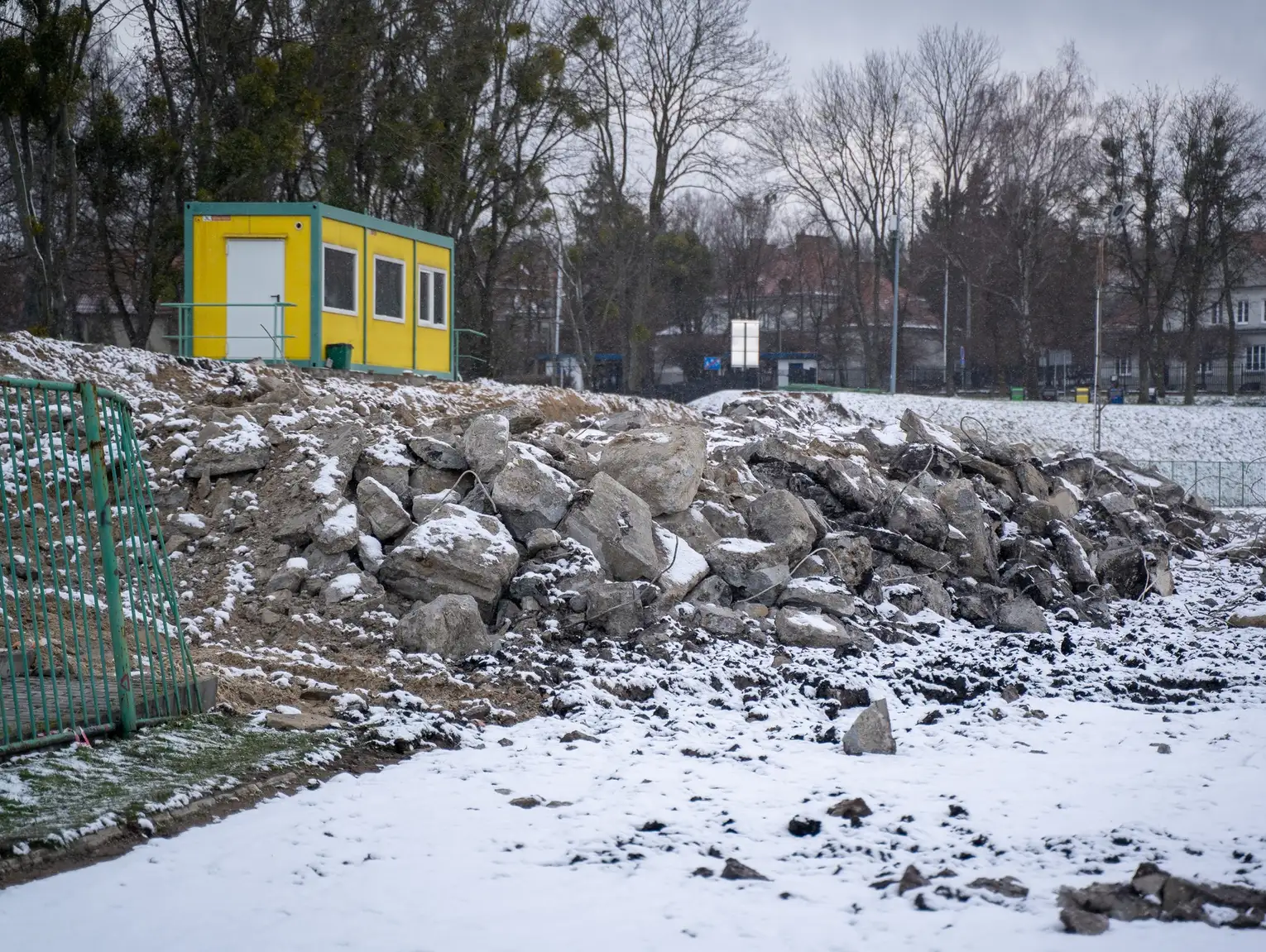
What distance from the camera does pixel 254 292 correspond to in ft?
53.0

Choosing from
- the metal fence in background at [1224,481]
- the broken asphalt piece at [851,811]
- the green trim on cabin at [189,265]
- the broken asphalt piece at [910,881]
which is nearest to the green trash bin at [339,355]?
the green trim on cabin at [189,265]

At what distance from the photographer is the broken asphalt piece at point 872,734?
6004 mm

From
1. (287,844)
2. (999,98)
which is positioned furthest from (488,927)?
(999,98)

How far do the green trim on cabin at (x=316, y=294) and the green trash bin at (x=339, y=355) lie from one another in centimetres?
12

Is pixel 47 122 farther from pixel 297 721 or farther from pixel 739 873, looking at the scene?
pixel 739 873

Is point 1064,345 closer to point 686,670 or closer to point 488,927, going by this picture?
point 686,670

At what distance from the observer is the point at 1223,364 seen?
189ft

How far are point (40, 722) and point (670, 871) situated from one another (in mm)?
2965

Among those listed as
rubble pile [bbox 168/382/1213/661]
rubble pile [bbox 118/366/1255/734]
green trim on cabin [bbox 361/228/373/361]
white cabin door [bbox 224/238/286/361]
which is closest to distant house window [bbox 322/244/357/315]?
green trim on cabin [bbox 361/228/373/361]

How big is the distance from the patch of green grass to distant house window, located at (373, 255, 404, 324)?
11.7 metres

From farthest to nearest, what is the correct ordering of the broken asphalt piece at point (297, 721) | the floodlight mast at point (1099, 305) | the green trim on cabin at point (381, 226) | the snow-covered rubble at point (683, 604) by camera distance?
the floodlight mast at point (1099, 305) → the green trim on cabin at point (381, 226) → the broken asphalt piece at point (297, 721) → the snow-covered rubble at point (683, 604)

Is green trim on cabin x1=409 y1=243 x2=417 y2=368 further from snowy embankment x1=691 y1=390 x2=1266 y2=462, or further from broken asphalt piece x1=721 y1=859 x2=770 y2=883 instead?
broken asphalt piece x1=721 y1=859 x2=770 y2=883

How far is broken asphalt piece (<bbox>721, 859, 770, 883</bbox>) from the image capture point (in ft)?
13.8

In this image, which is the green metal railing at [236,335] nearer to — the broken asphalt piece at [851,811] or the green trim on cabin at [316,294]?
the green trim on cabin at [316,294]
